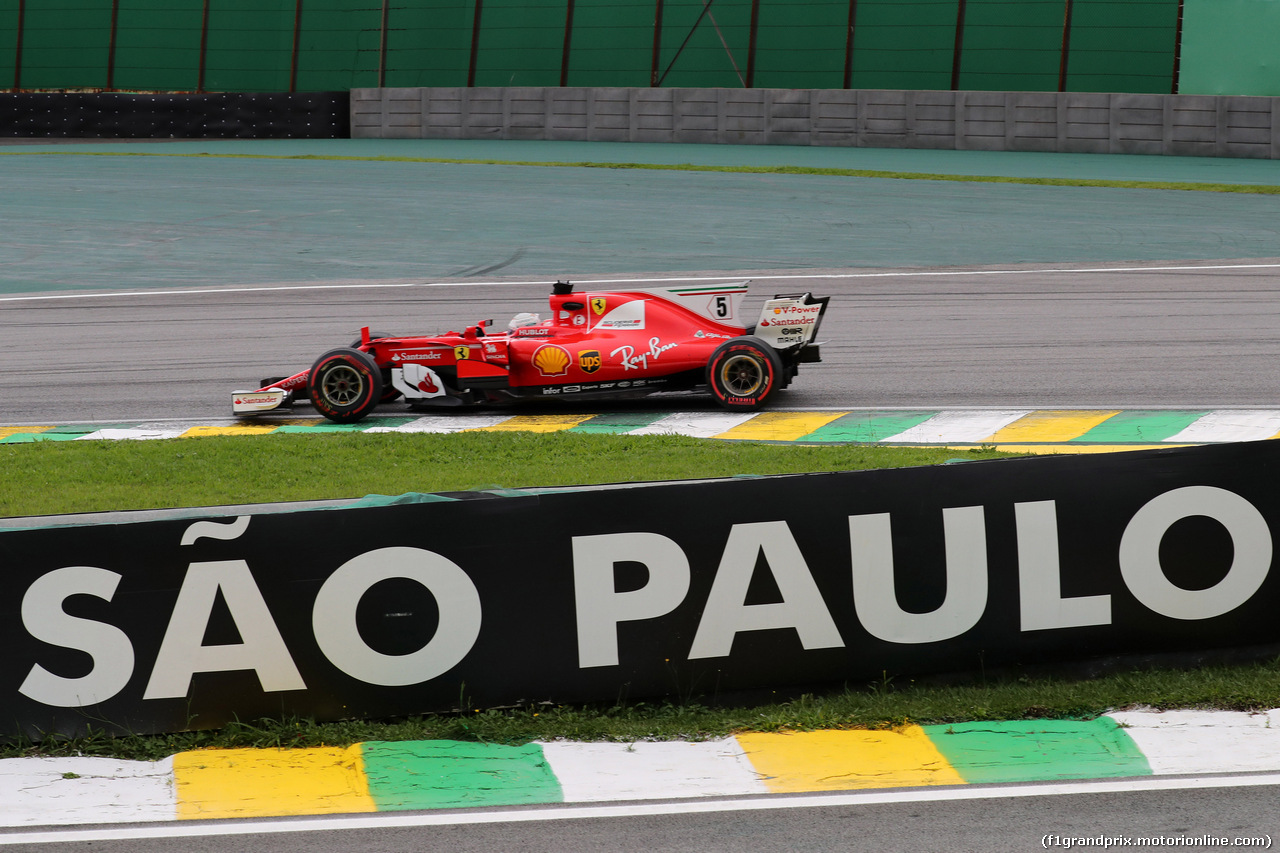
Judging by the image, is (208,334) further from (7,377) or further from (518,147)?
(518,147)

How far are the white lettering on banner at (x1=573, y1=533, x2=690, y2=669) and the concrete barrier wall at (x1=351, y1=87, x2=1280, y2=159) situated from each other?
3032 cm

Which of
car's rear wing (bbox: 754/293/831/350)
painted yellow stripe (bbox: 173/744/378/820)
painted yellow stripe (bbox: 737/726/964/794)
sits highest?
car's rear wing (bbox: 754/293/831/350)

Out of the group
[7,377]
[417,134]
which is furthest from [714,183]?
[7,377]

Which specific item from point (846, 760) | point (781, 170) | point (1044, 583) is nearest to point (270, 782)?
point (846, 760)

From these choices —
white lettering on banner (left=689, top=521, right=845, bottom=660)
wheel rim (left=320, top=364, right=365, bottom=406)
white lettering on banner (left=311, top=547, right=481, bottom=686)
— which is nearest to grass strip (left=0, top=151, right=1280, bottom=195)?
wheel rim (left=320, top=364, right=365, bottom=406)

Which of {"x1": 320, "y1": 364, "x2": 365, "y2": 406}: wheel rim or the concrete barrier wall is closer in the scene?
{"x1": 320, "y1": 364, "x2": 365, "y2": 406}: wheel rim

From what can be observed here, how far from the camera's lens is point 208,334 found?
15.9m

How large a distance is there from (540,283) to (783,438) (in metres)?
8.56

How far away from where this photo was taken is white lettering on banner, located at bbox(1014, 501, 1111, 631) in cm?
592

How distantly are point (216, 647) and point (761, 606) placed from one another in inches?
92.7

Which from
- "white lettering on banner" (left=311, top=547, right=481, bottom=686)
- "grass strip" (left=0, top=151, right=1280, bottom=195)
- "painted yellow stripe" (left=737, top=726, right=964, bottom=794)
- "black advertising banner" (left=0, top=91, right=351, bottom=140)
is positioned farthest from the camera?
"black advertising banner" (left=0, top=91, right=351, bottom=140)

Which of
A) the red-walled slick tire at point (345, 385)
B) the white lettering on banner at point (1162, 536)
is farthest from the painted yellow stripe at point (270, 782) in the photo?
the red-walled slick tire at point (345, 385)

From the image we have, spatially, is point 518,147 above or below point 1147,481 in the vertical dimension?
above

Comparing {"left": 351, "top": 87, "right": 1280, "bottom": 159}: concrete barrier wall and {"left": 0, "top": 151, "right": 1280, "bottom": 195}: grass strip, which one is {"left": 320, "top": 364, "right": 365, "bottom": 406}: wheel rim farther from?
{"left": 351, "top": 87, "right": 1280, "bottom": 159}: concrete barrier wall
